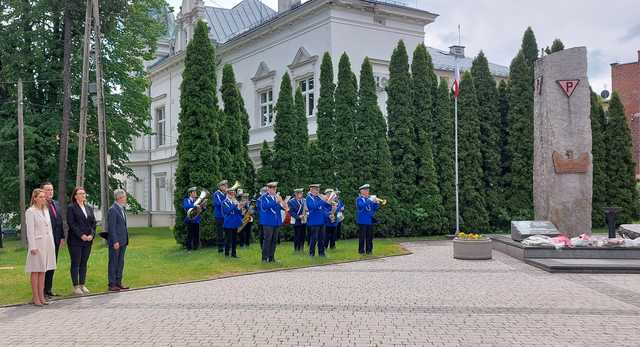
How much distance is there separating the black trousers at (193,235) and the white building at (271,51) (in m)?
10.1

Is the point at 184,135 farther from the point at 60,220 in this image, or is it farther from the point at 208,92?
the point at 60,220

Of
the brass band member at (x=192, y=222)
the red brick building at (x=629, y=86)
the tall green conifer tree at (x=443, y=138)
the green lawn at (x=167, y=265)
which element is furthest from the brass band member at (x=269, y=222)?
the red brick building at (x=629, y=86)

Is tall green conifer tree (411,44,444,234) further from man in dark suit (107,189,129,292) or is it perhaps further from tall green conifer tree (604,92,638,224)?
man in dark suit (107,189,129,292)

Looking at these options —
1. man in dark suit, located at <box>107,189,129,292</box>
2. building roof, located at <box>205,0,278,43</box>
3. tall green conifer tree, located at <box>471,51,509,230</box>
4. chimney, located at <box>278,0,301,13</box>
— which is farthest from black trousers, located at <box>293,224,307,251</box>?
building roof, located at <box>205,0,278,43</box>

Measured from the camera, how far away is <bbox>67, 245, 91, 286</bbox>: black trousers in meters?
10.0

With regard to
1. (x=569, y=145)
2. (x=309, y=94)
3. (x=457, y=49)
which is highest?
(x=457, y=49)

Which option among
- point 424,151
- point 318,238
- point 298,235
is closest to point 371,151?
point 424,151

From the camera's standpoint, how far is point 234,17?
40375 mm

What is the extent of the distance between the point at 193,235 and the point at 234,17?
2586 cm

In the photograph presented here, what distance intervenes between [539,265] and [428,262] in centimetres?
241

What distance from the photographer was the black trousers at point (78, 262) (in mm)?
10023

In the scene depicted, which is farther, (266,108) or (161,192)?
(161,192)

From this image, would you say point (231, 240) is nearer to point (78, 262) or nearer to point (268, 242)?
point (268, 242)

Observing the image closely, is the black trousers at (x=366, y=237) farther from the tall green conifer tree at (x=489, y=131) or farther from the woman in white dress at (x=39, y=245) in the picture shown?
the tall green conifer tree at (x=489, y=131)
